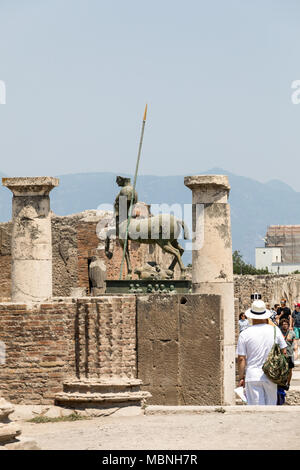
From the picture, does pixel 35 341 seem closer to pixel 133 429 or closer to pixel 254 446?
pixel 133 429

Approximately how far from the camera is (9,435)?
Result: 29.6 ft

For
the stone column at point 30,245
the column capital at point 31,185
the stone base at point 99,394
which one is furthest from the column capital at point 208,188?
the stone base at point 99,394

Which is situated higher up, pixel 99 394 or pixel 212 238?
pixel 212 238

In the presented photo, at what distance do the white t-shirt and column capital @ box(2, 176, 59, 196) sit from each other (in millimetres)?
5105

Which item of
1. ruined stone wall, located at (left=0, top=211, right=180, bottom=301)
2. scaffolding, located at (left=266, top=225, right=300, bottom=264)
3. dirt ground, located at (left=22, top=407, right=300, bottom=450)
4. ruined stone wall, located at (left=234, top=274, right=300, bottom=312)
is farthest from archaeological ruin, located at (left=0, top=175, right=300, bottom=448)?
scaffolding, located at (left=266, top=225, right=300, bottom=264)

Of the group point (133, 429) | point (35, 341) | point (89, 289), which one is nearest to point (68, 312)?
point (35, 341)

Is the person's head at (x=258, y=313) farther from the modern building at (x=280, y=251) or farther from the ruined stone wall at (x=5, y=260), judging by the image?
the modern building at (x=280, y=251)

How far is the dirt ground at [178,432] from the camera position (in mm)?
9703

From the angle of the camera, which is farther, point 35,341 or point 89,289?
point 89,289

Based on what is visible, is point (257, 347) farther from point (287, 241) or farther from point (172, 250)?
point (287, 241)

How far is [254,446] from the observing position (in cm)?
951

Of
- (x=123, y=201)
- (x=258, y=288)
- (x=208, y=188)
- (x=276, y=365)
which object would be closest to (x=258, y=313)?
(x=276, y=365)

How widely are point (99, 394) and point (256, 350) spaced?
7.01 feet

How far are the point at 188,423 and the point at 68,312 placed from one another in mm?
2432
